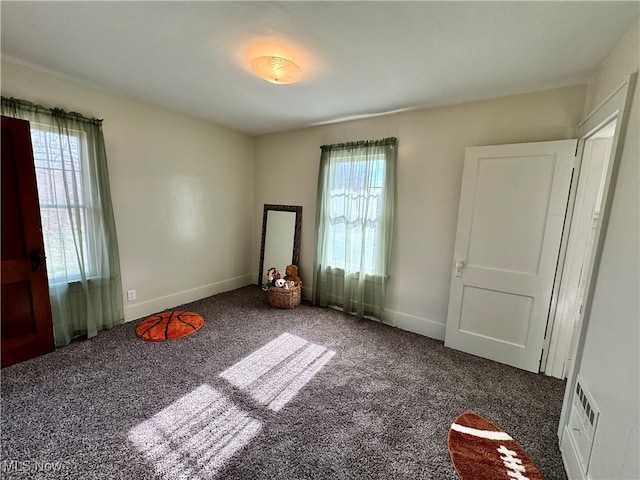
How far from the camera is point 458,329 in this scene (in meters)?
2.64

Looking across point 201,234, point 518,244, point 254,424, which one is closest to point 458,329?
point 518,244

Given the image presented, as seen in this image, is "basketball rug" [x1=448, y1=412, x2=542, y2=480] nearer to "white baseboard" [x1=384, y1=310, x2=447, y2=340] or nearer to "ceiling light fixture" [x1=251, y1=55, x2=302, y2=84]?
"white baseboard" [x1=384, y1=310, x2=447, y2=340]

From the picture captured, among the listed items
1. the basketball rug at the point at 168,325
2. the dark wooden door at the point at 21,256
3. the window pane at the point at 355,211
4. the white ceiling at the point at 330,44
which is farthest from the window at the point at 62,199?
the window pane at the point at 355,211

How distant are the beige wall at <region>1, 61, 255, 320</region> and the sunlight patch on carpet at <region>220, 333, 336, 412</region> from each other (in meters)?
1.69

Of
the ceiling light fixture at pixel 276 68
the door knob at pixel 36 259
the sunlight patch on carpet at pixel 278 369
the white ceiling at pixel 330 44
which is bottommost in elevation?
the sunlight patch on carpet at pixel 278 369

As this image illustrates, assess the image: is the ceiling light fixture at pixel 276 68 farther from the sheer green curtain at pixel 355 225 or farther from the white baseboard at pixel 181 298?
the white baseboard at pixel 181 298

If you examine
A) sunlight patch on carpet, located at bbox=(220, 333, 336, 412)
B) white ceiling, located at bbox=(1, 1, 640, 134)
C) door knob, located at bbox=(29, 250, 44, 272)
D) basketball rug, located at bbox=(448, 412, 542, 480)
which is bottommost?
sunlight patch on carpet, located at bbox=(220, 333, 336, 412)

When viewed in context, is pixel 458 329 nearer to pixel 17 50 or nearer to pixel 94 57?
pixel 94 57

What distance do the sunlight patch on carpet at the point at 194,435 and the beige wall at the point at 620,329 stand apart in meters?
1.72

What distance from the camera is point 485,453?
153cm

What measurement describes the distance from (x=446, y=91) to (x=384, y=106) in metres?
0.60

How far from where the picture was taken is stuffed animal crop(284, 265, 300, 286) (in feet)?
12.2

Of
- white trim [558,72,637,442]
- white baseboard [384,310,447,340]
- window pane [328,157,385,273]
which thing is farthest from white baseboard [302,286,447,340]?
white trim [558,72,637,442]

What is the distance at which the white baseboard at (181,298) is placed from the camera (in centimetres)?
307
